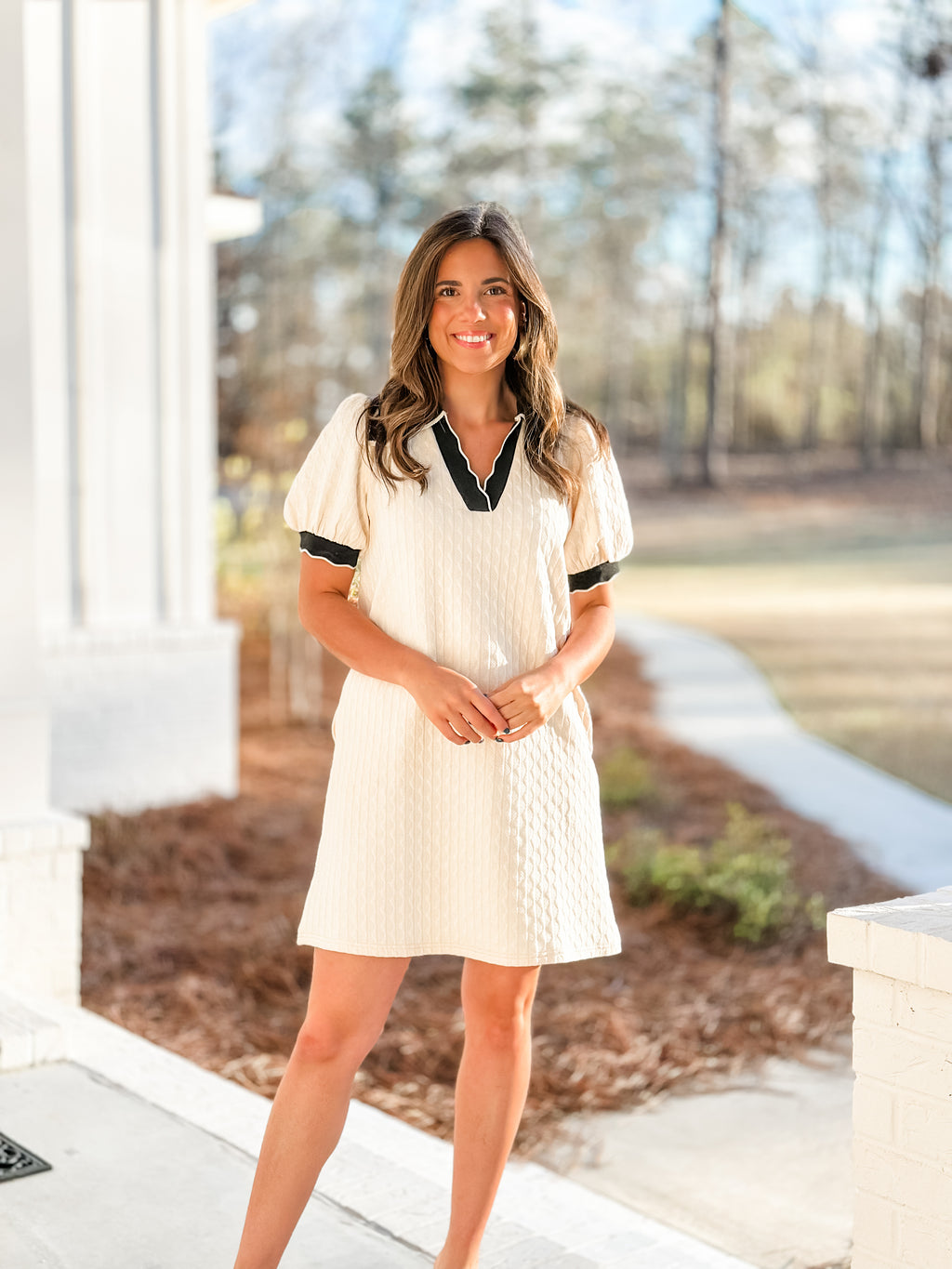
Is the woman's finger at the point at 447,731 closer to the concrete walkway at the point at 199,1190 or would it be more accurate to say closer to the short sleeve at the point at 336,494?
the short sleeve at the point at 336,494

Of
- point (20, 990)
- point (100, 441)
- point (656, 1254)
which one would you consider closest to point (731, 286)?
point (100, 441)

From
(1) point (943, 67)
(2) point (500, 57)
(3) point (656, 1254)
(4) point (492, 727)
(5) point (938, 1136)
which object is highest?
(2) point (500, 57)

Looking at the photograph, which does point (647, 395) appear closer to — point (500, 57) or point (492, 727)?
point (500, 57)

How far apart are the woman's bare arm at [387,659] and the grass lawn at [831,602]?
17.5 ft

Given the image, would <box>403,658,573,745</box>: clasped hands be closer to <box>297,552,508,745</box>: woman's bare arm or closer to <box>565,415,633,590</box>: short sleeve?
<box>297,552,508,745</box>: woman's bare arm

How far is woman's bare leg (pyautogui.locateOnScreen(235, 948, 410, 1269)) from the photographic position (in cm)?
158

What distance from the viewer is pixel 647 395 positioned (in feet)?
26.7

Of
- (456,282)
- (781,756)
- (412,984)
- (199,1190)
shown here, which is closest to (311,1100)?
(199,1190)

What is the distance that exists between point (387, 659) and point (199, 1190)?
977 millimetres

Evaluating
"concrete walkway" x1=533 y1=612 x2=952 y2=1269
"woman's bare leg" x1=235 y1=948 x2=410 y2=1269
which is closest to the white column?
"concrete walkway" x1=533 y1=612 x2=952 y2=1269

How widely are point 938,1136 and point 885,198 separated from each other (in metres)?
6.21

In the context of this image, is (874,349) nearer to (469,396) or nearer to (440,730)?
(469,396)

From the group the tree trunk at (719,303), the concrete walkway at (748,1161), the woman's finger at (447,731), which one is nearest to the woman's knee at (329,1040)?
the woman's finger at (447,731)

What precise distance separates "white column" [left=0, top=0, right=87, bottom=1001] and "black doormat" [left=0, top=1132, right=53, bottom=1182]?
760mm
